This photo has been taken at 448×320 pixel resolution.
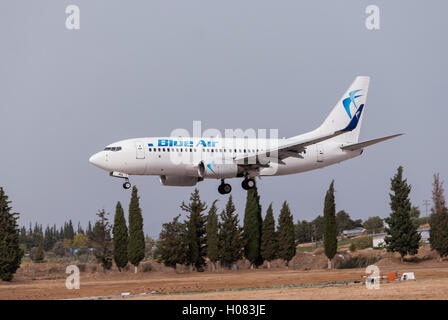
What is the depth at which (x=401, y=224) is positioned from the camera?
88000 mm

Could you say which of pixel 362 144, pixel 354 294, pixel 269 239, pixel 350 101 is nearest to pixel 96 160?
pixel 362 144

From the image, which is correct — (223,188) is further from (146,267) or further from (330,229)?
(330,229)

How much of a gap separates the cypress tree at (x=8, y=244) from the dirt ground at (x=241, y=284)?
4.86ft

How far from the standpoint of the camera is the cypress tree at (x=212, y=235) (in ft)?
278

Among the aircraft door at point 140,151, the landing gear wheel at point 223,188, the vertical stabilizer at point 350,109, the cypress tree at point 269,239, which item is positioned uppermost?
the vertical stabilizer at point 350,109

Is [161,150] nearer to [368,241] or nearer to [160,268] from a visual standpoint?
[160,268]

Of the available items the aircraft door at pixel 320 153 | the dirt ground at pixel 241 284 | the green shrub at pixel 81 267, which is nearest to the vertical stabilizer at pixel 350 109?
the aircraft door at pixel 320 153

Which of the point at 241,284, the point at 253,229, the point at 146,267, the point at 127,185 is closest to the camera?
the point at 127,185

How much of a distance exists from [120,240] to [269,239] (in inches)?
741

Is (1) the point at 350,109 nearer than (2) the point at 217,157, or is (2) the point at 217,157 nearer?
(2) the point at 217,157

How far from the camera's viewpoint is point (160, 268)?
86.6 meters

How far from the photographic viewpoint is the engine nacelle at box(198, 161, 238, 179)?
56.1 meters

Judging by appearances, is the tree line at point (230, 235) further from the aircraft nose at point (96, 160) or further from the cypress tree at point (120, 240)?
the aircraft nose at point (96, 160)
